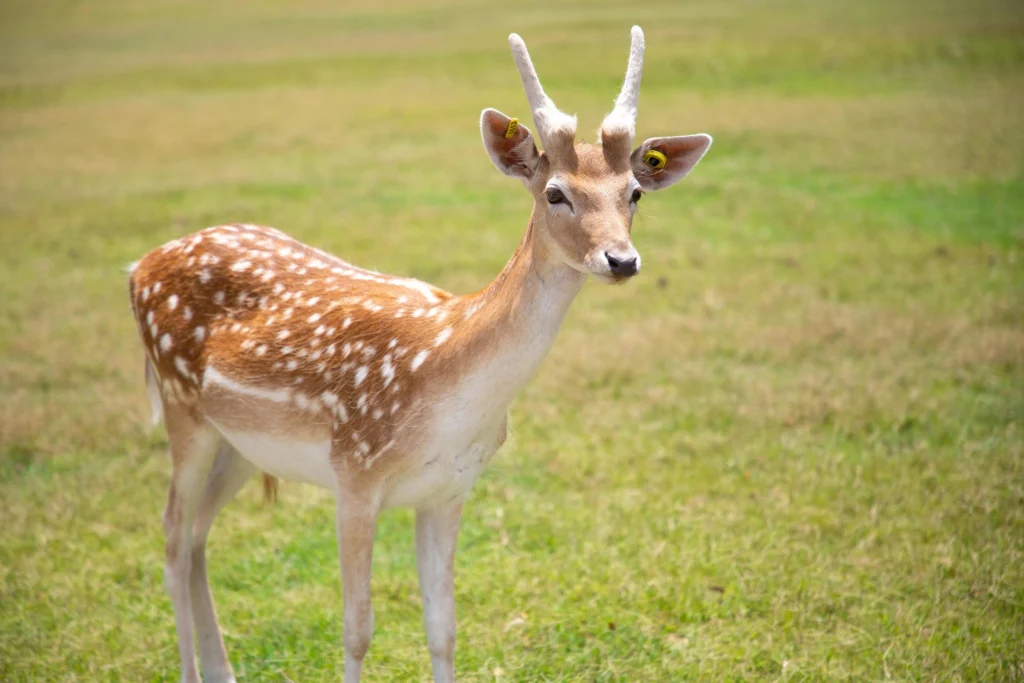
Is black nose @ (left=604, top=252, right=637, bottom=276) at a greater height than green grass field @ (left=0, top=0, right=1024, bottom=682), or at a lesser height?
greater

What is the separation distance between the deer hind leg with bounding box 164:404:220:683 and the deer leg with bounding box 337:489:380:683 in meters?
0.87

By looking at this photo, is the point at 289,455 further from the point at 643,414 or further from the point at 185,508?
the point at 643,414

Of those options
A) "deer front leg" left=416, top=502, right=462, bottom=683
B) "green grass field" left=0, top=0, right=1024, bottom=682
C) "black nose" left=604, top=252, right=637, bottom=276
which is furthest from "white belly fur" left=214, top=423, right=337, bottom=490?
"black nose" left=604, top=252, right=637, bottom=276

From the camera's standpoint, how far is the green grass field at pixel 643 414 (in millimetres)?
4941

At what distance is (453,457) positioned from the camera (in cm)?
386

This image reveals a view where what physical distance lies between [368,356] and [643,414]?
11.8 ft

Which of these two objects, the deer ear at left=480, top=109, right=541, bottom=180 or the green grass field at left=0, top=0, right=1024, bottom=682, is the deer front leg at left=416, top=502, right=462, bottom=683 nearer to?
the green grass field at left=0, top=0, right=1024, bottom=682

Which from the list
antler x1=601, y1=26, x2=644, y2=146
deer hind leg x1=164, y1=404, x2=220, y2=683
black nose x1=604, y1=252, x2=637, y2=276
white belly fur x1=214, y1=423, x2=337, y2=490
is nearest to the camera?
black nose x1=604, y1=252, x2=637, y2=276

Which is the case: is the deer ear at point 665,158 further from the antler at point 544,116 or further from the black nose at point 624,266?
the black nose at point 624,266

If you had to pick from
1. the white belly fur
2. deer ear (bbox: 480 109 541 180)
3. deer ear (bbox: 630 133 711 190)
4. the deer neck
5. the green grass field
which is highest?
deer ear (bbox: 480 109 541 180)

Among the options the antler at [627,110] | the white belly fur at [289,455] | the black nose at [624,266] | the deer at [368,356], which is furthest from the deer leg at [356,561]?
the antler at [627,110]

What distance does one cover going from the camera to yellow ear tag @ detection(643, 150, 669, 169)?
3812mm

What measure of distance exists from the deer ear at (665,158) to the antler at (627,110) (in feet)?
0.46

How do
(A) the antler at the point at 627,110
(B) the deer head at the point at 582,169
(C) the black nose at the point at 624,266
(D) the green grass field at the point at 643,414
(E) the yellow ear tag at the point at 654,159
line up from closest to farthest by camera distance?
(C) the black nose at the point at 624,266 < (B) the deer head at the point at 582,169 < (A) the antler at the point at 627,110 < (E) the yellow ear tag at the point at 654,159 < (D) the green grass field at the point at 643,414
